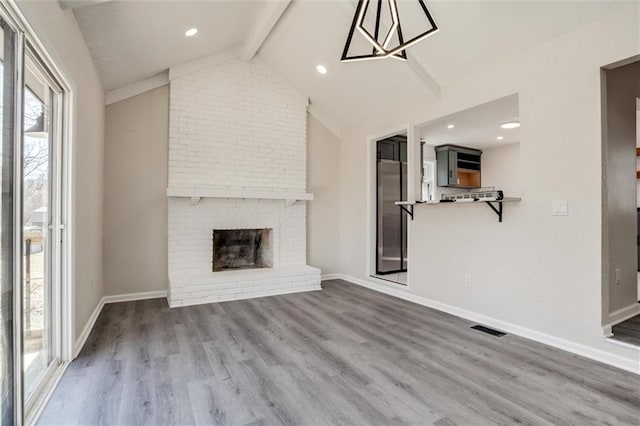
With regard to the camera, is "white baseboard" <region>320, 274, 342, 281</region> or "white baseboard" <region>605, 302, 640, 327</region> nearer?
"white baseboard" <region>605, 302, 640, 327</region>

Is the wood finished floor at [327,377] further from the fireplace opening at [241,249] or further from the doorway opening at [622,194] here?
the fireplace opening at [241,249]

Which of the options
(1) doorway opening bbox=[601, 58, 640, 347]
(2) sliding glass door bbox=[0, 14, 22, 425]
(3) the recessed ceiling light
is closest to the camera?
(2) sliding glass door bbox=[0, 14, 22, 425]

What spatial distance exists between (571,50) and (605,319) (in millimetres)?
2104

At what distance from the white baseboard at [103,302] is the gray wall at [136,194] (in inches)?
2.1

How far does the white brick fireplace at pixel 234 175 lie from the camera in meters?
4.28

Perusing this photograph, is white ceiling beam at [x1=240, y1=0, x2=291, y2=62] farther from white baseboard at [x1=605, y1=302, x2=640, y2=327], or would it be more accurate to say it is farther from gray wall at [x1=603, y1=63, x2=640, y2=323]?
white baseboard at [x1=605, y1=302, x2=640, y2=327]

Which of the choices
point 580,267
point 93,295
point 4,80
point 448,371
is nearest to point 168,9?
point 4,80

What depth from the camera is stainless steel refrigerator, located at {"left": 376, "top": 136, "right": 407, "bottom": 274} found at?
5.09m

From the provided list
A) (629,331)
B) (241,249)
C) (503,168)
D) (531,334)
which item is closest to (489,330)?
(531,334)

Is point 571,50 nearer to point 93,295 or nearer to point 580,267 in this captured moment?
point 580,267

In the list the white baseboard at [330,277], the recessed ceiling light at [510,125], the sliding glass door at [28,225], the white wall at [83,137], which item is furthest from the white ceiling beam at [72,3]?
the recessed ceiling light at [510,125]

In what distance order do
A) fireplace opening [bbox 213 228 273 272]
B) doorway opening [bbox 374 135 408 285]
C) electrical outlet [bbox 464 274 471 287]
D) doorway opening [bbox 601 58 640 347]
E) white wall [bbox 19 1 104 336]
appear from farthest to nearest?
doorway opening [bbox 374 135 408 285] < fireplace opening [bbox 213 228 273 272] < electrical outlet [bbox 464 274 471 287] < doorway opening [bbox 601 58 640 347] < white wall [bbox 19 1 104 336]

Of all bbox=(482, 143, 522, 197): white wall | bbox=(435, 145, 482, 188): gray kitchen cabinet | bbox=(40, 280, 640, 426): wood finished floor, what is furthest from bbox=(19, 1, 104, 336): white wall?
bbox=(482, 143, 522, 197): white wall

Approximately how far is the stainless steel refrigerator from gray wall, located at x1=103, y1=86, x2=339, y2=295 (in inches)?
122
